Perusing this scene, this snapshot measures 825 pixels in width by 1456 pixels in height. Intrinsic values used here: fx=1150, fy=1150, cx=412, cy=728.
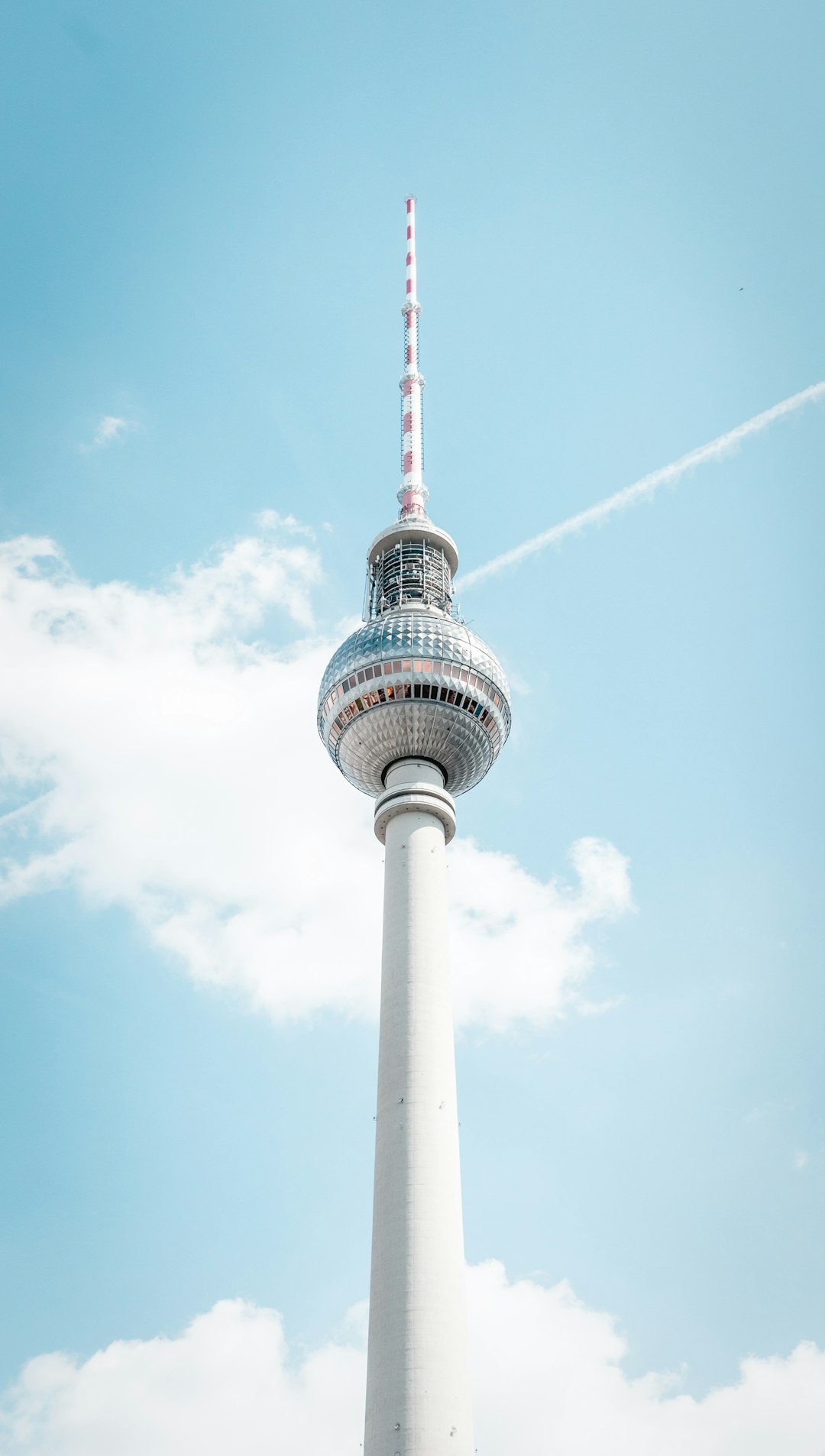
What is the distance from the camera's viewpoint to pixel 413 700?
3250 inches

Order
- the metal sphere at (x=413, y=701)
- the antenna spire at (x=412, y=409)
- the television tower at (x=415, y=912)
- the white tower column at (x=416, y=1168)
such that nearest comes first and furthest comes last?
the white tower column at (x=416, y=1168) → the television tower at (x=415, y=912) → the metal sphere at (x=413, y=701) → the antenna spire at (x=412, y=409)

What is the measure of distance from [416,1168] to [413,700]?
1282 inches

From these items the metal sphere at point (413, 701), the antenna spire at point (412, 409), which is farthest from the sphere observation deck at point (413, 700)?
the antenna spire at point (412, 409)

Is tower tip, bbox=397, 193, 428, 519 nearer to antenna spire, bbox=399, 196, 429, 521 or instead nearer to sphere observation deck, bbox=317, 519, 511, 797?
antenna spire, bbox=399, 196, 429, 521

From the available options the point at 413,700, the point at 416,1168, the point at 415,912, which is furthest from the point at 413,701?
the point at 416,1168

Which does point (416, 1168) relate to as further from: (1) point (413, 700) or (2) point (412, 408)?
(2) point (412, 408)

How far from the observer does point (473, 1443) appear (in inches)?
2212

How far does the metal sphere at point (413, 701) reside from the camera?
8288cm

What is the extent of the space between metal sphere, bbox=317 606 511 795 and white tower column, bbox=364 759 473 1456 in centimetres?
335

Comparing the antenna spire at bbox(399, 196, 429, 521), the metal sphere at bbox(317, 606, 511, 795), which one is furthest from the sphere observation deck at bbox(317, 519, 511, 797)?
the antenna spire at bbox(399, 196, 429, 521)

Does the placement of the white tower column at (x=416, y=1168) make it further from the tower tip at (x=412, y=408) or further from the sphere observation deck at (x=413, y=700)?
the tower tip at (x=412, y=408)

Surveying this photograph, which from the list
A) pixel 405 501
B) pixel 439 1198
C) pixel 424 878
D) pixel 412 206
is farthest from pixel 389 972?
pixel 412 206

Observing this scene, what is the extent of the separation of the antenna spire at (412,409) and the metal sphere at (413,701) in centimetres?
1821

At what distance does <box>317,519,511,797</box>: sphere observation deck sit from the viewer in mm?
82875
